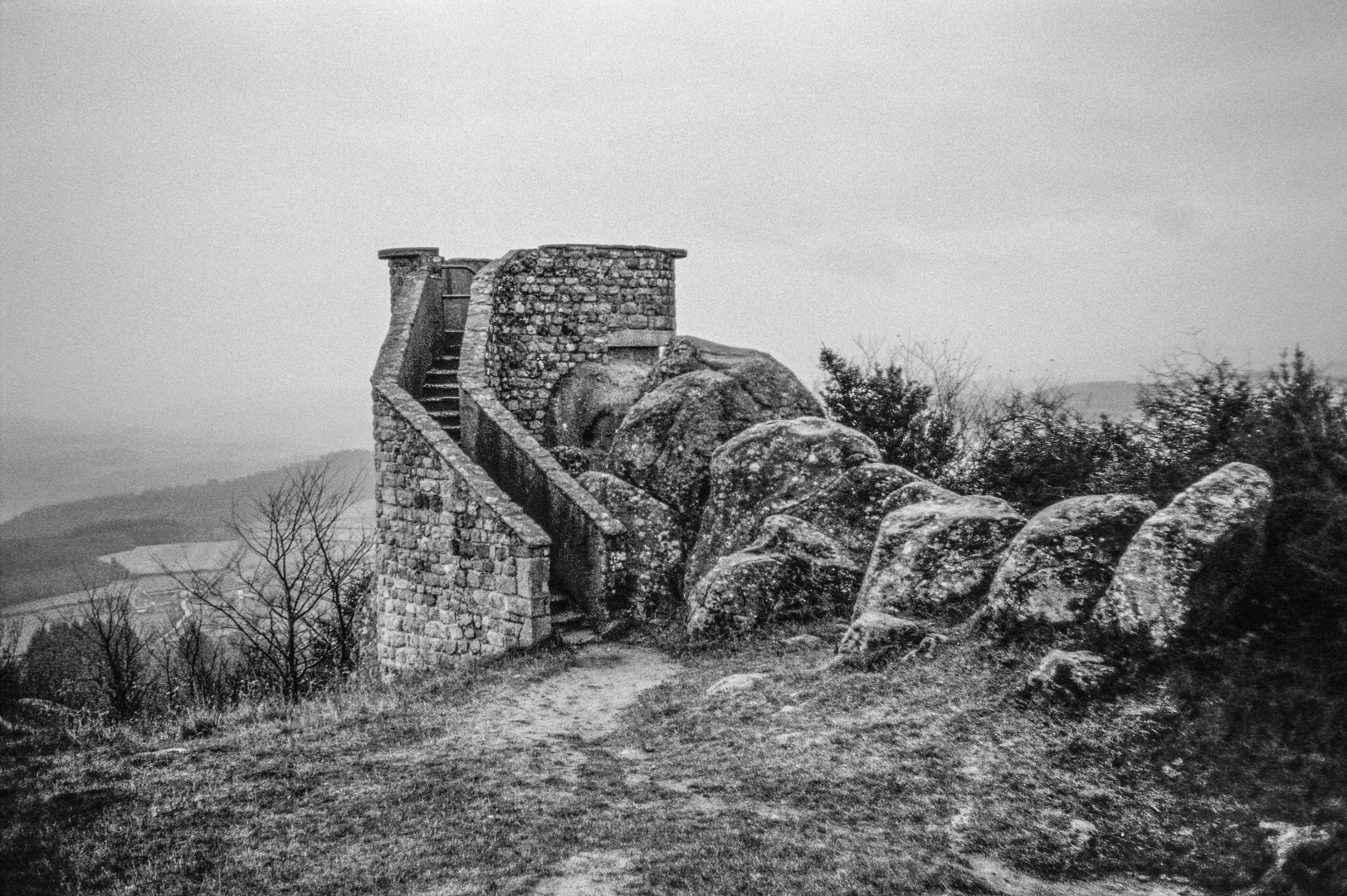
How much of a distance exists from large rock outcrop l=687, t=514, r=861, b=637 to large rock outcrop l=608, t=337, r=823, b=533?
2.29 meters

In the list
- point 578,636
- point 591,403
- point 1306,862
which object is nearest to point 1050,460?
point 578,636

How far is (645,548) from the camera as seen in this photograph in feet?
43.3

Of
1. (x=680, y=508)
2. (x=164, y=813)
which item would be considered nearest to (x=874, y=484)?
(x=680, y=508)

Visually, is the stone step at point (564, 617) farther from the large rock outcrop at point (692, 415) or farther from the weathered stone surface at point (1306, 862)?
the weathered stone surface at point (1306, 862)

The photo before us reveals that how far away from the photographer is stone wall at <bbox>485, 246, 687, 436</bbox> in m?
17.4

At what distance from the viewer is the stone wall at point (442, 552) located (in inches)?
470

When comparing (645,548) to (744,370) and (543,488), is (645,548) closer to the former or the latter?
(543,488)

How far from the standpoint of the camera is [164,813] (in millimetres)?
6328

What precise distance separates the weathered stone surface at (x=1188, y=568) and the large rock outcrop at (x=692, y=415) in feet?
23.3

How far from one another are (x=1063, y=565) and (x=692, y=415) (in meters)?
7.12

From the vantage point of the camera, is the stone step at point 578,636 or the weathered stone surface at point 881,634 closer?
the weathered stone surface at point 881,634

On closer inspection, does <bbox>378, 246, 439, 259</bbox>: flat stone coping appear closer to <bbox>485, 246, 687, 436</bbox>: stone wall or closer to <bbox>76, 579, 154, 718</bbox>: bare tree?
<bbox>485, 246, 687, 436</bbox>: stone wall

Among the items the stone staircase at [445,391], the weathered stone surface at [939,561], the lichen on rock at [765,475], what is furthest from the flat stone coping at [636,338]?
the weathered stone surface at [939,561]

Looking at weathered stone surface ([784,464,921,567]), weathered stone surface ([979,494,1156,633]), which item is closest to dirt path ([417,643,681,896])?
weathered stone surface ([784,464,921,567])
